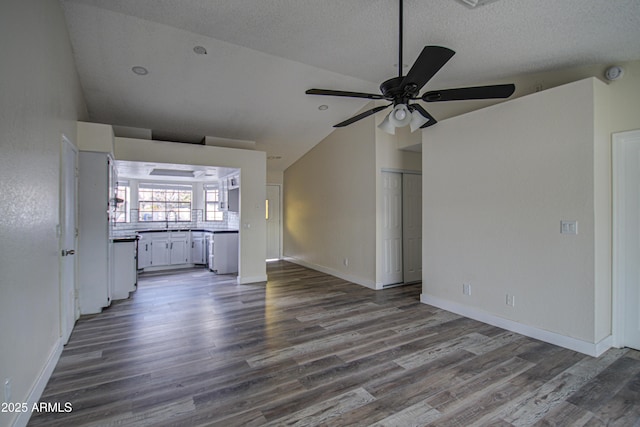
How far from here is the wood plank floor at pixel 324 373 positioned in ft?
6.64

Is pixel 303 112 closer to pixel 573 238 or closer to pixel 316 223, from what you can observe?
pixel 316 223

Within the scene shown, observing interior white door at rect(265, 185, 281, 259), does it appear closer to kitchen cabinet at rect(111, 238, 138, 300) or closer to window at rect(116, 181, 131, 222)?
window at rect(116, 181, 131, 222)

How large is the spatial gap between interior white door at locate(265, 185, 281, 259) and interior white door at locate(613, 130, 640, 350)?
22.7ft

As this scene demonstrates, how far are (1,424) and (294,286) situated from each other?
4.06 metres

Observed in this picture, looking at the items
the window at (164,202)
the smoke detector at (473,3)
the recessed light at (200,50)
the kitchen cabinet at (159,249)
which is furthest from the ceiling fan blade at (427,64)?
the window at (164,202)

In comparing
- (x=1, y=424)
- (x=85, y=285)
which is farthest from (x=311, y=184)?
(x=1, y=424)

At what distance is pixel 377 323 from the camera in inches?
144

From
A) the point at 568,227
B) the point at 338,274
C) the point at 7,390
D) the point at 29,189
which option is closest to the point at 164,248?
the point at 338,274

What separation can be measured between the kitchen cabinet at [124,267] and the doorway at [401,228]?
408 centimetres

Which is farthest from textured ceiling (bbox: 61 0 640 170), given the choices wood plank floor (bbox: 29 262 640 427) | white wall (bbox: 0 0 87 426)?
wood plank floor (bbox: 29 262 640 427)

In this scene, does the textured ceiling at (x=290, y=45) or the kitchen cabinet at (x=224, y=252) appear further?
the kitchen cabinet at (x=224, y=252)

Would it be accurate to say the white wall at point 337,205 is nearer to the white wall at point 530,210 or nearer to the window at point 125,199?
the white wall at point 530,210

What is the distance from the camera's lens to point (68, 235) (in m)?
3.39

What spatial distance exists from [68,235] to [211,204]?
4.58 metres
